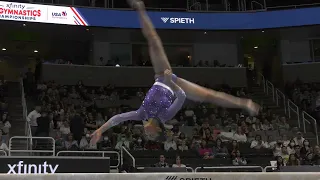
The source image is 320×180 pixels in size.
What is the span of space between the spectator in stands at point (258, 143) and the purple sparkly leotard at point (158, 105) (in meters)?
7.42

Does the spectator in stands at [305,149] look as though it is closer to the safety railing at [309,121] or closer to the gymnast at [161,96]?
the safety railing at [309,121]

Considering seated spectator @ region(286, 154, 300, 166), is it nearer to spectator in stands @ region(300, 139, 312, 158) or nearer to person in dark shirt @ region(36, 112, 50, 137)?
spectator in stands @ region(300, 139, 312, 158)

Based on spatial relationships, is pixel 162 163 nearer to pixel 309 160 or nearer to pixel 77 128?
pixel 77 128

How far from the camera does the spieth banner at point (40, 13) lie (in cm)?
1531

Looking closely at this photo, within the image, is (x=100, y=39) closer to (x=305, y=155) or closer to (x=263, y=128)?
(x=263, y=128)

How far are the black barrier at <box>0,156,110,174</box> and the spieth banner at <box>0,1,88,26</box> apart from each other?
6764 millimetres

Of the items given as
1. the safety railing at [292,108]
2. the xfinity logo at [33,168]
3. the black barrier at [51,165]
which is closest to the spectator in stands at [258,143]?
the safety railing at [292,108]

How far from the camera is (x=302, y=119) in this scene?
17203 millimetres

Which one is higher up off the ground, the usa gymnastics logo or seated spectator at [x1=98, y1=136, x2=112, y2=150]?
the usa gymnastics logo

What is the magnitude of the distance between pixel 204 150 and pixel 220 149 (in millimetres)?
522

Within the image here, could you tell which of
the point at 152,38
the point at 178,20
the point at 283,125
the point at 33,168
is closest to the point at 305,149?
the point at 283,125

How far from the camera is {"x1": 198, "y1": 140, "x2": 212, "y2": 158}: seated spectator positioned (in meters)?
12.9

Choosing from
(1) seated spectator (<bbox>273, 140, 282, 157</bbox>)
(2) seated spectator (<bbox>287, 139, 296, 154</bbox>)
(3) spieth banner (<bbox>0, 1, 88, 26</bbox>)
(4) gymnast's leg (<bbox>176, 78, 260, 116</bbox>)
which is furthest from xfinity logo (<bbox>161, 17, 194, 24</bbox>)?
(4) gymnast's leg (<bbox>176, 78, 260, 116</bbox>)

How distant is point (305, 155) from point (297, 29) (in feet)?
23.1
